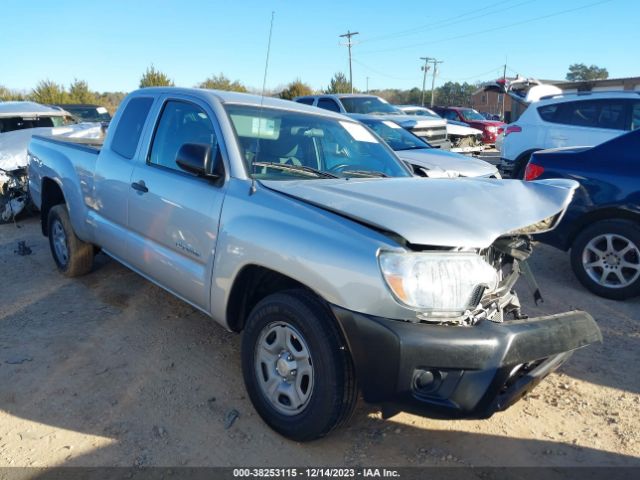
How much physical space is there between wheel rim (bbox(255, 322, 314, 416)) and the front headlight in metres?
0.61

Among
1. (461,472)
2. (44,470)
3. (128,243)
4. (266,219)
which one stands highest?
(266,219)

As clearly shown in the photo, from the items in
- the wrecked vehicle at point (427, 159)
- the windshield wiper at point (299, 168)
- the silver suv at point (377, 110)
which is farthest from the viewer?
the silver suv at point (377, 110)

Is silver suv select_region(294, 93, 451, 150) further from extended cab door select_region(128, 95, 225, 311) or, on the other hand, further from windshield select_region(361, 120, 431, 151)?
extended cab door select_region(128, 95, 225, 311)

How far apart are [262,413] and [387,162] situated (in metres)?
2.04

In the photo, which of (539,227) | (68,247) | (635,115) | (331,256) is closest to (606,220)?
(539,227)

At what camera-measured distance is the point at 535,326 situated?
2428 millimetres

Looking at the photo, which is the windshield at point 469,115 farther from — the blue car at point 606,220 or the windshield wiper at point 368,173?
the windshield wiper at point 368,173

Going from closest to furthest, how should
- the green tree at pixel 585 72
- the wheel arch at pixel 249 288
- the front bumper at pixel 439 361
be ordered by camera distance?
the front bumper at pixel 439 361
the wheel arch at pixel 249 288
the green tree at pixel 585 72

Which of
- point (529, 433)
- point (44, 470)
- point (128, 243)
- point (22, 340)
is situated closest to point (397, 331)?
point (529, 433)

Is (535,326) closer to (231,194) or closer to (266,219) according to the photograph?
(266,219)

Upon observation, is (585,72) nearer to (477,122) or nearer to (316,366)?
(477,122)

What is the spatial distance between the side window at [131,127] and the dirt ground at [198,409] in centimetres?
138

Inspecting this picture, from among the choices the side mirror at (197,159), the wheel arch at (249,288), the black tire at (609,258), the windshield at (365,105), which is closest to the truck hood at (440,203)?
the side mirror at (197,159)

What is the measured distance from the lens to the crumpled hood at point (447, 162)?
7273 millimetres
